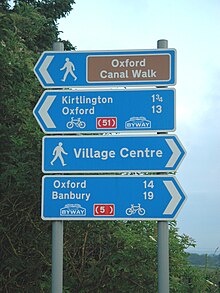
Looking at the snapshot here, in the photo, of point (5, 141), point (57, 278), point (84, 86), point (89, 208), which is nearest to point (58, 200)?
point (89, 208)

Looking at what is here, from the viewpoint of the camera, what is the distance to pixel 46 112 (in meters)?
6.20

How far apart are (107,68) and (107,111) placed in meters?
0.46


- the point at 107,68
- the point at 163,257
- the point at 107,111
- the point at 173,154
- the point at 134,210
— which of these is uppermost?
the point at 107,68

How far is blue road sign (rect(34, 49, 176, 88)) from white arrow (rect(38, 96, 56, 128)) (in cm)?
16

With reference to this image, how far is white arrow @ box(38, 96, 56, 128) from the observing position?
6188 mm

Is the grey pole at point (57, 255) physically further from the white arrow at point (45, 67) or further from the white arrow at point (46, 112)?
the white arrow at point (45, 67)

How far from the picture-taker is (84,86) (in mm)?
6207

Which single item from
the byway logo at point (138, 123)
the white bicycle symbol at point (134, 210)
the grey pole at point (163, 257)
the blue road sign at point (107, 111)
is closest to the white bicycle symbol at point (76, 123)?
the blue road sign at point (107, 111)

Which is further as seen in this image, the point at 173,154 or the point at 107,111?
the point at 107,111

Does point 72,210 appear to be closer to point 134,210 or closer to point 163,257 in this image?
point 134,210

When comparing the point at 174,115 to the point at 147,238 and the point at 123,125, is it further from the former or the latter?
the point at 147,238

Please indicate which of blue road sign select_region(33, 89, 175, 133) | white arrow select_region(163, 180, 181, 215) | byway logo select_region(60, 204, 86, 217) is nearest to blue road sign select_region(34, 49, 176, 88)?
blue road sign select_region(33, 89, 175, 133)

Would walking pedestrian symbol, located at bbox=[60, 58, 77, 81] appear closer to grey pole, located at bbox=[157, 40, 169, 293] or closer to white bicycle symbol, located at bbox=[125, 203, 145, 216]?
white bicycle symbol, located at bbox=[125, 203, 145, 216]

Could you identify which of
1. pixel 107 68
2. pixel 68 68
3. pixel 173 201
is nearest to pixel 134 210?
pixel 173 201
